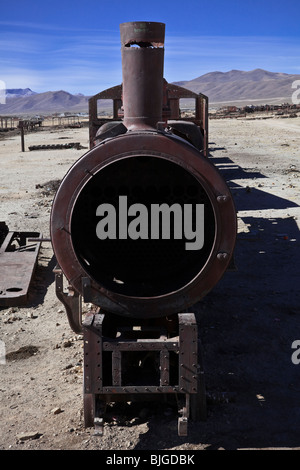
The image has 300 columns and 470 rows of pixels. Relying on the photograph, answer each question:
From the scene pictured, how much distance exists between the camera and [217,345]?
15.6 feet

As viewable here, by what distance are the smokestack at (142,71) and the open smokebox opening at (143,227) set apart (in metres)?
0.39

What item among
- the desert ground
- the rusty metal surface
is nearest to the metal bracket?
the desert ground

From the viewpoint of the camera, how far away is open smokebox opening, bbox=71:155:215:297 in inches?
143

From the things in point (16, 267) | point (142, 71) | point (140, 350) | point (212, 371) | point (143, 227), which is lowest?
point (212, 371)

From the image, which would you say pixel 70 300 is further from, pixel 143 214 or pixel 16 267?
pixel 16 267

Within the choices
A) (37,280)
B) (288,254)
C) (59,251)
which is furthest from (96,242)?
(288,254)

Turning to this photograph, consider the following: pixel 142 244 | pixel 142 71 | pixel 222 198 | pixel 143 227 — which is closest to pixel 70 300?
pixel 142 244

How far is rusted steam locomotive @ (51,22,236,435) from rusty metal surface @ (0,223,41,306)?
5.97 ft

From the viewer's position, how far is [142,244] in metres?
3.80

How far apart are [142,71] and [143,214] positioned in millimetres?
1037

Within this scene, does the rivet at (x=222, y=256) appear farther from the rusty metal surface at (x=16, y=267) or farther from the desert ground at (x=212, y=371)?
the rusty metal surface at (x=16, y=267)

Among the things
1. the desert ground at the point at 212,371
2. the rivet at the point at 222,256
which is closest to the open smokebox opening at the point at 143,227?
the rivet at the point at 222,256

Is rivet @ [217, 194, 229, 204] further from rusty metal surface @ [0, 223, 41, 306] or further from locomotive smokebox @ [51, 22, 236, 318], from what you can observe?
rusty metal surface @ [0, 223, 41, 306]
